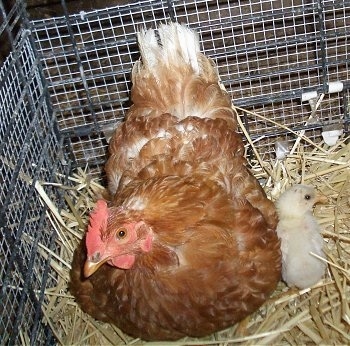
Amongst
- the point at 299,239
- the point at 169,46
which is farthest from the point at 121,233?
the point at 169,46

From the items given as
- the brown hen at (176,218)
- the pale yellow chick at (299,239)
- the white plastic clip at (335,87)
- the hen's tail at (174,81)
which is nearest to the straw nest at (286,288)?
the pale yellow chick at (299,239)

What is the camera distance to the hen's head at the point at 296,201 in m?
2.31

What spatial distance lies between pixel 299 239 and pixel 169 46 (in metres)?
1.03

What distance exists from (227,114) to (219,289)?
2.91 ft

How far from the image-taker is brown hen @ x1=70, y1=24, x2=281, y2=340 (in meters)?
1.82

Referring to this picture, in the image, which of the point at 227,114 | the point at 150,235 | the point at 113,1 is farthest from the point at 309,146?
the point at 150,235

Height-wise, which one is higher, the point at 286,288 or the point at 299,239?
the point at 299,239

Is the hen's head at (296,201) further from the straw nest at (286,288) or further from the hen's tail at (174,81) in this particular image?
the hen's tail at (174,81)

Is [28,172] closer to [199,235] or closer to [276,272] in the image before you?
[199,235]

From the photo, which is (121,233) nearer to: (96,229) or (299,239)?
(96,229)

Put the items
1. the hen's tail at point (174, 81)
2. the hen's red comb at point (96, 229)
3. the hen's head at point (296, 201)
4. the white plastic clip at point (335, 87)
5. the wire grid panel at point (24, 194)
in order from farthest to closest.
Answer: the white plastic clip at point (335, 87) < the hen's tail at point (174, 81) < the hen's head at point (296, 201) < the wire grid panel at point (24, 194) < the hen's red comb at point (96, 229)

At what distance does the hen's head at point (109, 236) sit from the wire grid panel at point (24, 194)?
0.46m

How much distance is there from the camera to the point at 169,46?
2.53m

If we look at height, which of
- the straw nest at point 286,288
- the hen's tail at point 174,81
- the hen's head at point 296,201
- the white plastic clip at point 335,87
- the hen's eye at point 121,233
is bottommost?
the straw nest at point 286,288
